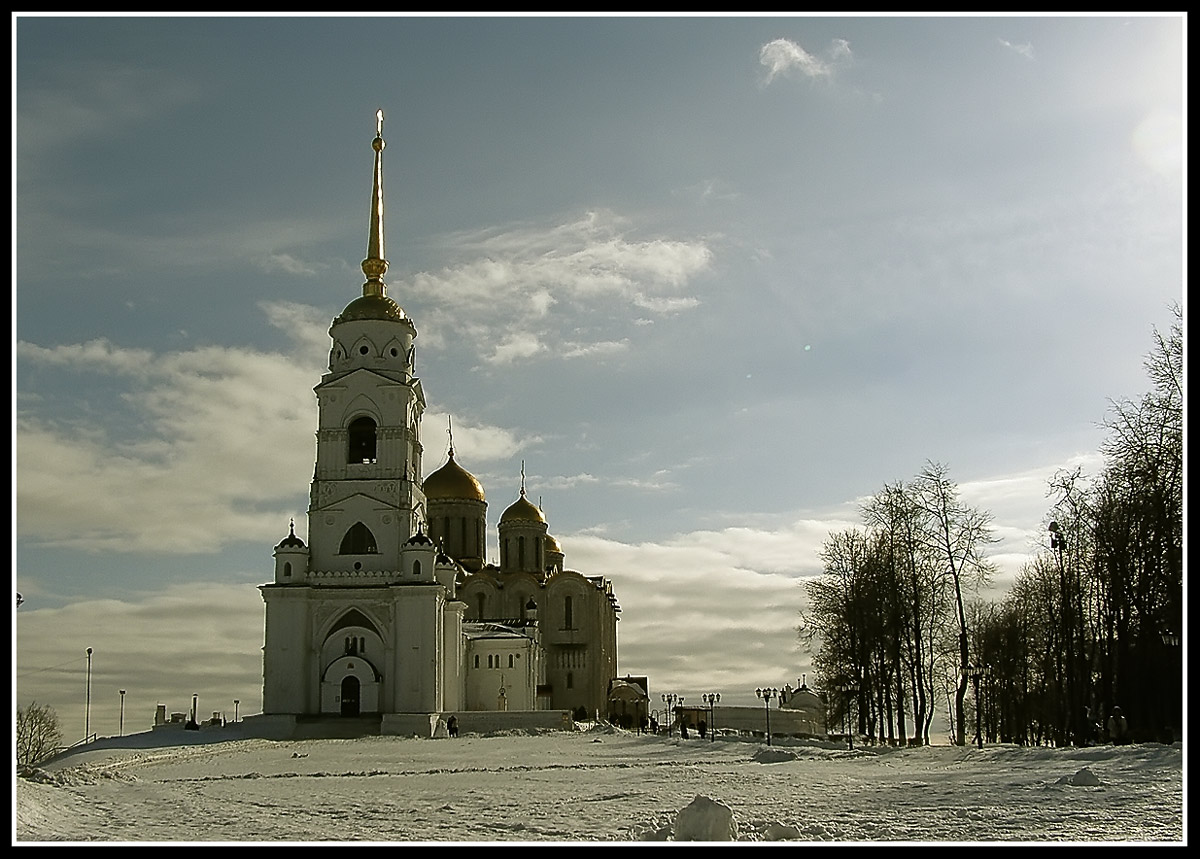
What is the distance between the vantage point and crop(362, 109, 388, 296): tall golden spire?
6462 cm

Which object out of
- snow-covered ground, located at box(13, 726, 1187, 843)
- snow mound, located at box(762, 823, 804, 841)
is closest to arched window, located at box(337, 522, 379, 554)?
snow-covered ground, located at box(13, 726, 1187, 843)

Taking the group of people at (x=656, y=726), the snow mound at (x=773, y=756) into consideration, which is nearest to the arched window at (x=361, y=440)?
the group of people at (x=656, y=726)

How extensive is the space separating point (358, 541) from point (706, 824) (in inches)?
1873

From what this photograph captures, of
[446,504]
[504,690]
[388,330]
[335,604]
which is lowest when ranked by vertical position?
[504,690]

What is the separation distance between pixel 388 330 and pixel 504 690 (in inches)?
764

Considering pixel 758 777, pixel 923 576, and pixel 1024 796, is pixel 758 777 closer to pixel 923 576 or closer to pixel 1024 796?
pixel 1024 796

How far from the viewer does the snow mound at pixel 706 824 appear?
14.2 meters

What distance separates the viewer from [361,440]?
62281mm

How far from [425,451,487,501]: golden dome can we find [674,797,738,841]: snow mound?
71.8m

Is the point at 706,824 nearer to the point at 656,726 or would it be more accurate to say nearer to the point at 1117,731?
the point at 1117,731

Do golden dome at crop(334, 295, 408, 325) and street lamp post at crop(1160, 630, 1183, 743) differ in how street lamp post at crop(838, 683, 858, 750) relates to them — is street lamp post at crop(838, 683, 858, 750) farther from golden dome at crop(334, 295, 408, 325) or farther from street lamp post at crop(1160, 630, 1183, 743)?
golden dome at crop(334, 295, 408, 325)

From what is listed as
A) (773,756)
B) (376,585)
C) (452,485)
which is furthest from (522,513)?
(773,756)

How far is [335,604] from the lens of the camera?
57.8 metres

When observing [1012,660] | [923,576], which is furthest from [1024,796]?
[1012,660]
